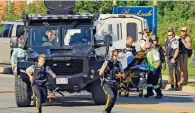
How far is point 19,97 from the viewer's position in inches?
693

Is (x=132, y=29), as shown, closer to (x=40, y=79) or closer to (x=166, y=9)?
(x=40, y=79)

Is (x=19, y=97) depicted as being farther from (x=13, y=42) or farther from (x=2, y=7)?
(x=2, y=7)

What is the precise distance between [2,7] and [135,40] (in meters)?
23.8

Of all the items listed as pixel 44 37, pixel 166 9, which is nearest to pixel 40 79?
pixel 44 37

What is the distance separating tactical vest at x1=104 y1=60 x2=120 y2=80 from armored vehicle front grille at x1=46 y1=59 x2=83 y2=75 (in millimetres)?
2053

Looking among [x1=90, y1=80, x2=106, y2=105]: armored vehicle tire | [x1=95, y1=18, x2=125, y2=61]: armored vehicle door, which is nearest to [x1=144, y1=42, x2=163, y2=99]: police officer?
[x1=90, y1=80, x2=106, y2=105]: armored vehicle tire

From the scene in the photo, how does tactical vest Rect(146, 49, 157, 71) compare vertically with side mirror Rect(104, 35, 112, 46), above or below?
below

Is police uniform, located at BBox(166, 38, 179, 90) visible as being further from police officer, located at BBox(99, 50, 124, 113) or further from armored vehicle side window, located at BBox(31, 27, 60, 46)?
police officer, located at BBox(99, 50, 124, 113)

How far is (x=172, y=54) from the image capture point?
2262 centimetres

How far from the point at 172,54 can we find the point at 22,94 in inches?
259

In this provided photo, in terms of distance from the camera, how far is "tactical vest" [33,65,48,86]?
50.9ft

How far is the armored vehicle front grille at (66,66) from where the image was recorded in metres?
17.6

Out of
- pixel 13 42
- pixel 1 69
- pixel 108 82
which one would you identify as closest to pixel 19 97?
pixel 13 42

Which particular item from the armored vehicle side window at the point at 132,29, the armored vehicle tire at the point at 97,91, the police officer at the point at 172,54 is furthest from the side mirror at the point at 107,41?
the armored vehicle side window at the point at 132,29
